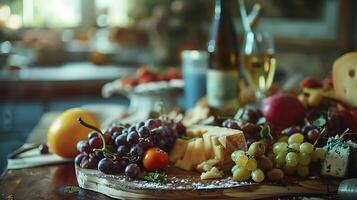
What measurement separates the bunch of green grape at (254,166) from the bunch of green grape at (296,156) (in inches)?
1.1

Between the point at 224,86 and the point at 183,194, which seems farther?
the point at 224,86

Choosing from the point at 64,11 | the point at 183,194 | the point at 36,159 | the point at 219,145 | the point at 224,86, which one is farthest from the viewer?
the point at 64,11

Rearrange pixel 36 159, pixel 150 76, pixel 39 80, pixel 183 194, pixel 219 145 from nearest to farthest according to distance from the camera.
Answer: pixel 183 194 → pixel 219 145 → pixel 36 159 → pixel 150 76 → pixel 39 80

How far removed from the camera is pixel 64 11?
13.3 ft

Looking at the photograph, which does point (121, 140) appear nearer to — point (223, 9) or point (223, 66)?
point (223, 66)

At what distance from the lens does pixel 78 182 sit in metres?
1.08

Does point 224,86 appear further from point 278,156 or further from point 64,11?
point 64,11

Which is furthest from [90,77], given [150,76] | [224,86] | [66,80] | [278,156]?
[278,156]

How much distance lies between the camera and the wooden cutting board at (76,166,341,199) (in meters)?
0.96

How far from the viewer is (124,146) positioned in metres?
1.07

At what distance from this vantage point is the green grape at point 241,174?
100cm

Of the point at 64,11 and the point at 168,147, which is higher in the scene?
the point at 64,11

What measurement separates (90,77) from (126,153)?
1.74m

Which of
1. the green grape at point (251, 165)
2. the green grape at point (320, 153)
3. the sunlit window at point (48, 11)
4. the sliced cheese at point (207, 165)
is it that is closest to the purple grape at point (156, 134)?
the sliced cheese at point (207, 165)
